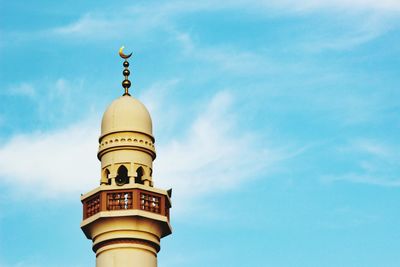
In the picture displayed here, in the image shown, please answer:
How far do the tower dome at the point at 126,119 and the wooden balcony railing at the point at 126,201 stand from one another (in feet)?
9.82

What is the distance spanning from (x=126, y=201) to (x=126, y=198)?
0.13 m

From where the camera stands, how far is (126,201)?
49062 millimetres

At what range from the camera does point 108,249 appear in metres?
48.6

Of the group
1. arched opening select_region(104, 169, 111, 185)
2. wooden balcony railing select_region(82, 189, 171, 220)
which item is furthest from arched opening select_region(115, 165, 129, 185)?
wooden balcony railing select_region(82, 189, 171, 220)

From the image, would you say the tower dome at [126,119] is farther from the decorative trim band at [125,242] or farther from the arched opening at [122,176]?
the decorative trim band at [125,242]

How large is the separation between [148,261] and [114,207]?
272cm

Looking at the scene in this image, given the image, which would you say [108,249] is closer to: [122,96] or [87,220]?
[87,220]

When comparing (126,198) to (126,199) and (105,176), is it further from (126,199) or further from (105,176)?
(105,176)

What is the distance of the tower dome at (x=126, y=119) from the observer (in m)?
50.8

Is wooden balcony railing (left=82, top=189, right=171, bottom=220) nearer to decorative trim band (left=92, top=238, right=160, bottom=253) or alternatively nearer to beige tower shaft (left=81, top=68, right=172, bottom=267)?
beige tower shaft (left=81, top=68, right=172, bottom=267)

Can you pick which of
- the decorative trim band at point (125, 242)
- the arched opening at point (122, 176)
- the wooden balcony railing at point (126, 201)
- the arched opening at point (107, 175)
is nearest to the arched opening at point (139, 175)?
the arched opening at point (122, 176)

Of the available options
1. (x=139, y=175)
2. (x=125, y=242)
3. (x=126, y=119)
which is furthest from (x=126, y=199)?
(x=126, y=119)

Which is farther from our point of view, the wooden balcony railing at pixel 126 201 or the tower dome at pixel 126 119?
the tower dome at pixel 126 119

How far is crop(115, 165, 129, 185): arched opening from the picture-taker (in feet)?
165
